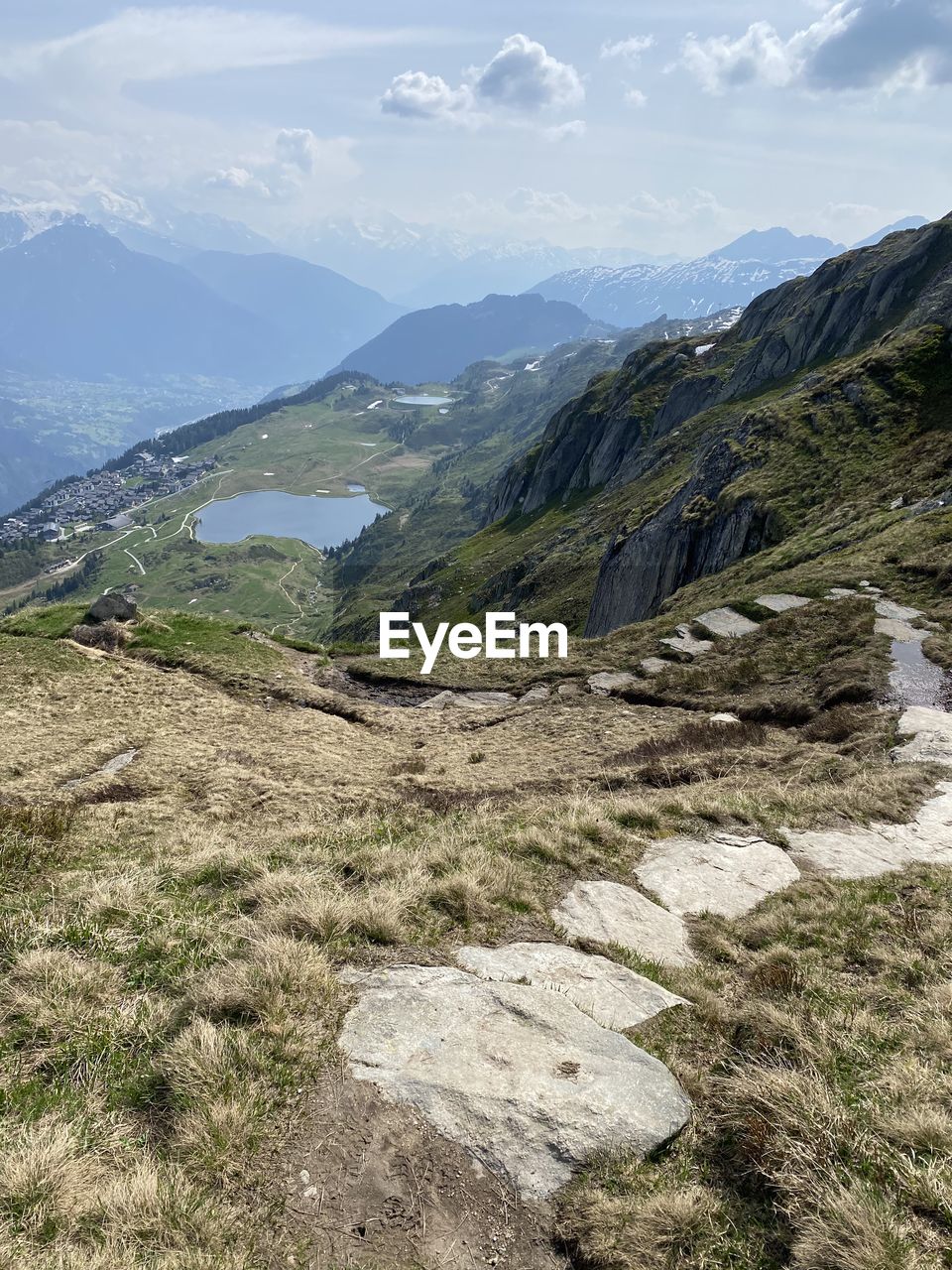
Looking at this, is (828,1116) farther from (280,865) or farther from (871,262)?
(871,262)

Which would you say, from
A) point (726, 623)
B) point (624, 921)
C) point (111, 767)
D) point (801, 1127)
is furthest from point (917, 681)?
point (111, 767)

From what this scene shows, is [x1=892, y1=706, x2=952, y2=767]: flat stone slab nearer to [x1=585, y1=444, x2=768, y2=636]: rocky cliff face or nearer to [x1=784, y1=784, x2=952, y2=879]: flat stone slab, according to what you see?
[x1=784, y1=784, x2=952, y2=879]: flat stone slab

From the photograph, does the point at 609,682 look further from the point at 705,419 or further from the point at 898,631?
the point at 705,419

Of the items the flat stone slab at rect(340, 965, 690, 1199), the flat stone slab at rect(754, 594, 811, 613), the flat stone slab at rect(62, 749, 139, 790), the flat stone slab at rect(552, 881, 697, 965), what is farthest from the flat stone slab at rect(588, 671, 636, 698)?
the flat stone slab at rect(340, 965, 690, 1199)

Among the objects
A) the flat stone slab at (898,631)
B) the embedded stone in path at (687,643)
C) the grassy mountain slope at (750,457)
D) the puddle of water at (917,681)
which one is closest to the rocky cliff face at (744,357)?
the grassy mountain slope at (750,457)

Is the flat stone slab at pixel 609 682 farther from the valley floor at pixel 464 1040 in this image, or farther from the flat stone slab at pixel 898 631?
the valley floor at pixel 464 1040

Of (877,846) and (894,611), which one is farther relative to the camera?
(894,611)
